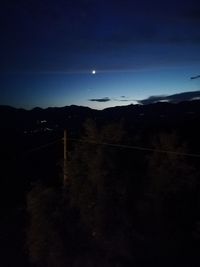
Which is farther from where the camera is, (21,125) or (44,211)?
(21,125)

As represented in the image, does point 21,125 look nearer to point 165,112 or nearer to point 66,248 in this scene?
point 165,112

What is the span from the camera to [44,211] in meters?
16.1

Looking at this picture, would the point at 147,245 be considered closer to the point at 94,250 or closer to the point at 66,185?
the point at 94,250

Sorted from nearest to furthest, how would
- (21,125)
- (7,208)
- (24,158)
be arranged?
(7,208)
(24,158)
(21,125)

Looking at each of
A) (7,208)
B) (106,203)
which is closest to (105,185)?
(106,203)

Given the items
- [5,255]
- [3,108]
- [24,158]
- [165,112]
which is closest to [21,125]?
[24,158]

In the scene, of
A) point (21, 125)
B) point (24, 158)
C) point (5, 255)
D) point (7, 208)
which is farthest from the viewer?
point (21, 125)

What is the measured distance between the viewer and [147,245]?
16.2 m

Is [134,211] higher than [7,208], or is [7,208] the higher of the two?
[134,211]

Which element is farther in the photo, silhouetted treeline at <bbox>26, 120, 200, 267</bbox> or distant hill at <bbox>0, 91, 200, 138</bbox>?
distant hill at <bbox>0, 91, 200, 138</bbox>

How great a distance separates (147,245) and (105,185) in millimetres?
2736

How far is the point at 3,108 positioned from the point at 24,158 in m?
25.6

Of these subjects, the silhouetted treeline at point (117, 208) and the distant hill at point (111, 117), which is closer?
the silhouetted treeline at point (117, 208)

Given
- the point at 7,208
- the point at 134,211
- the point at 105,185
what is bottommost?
the point at 7,208
